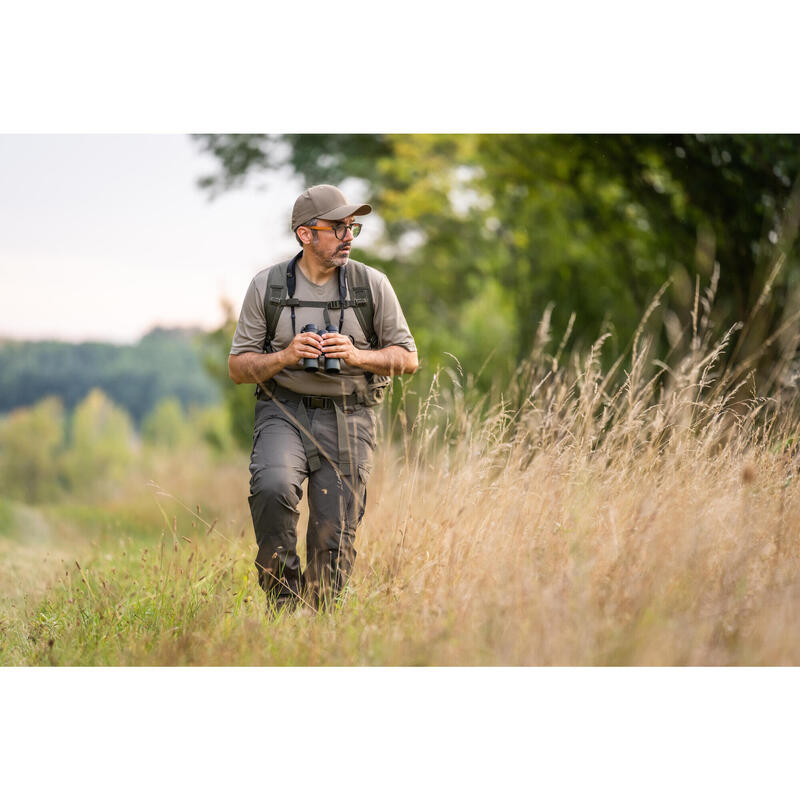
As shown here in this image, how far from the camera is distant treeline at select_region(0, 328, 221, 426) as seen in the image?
33.1 feet

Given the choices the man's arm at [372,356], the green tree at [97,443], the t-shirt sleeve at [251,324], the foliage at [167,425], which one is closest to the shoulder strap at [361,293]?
the man's arm at [372,356]

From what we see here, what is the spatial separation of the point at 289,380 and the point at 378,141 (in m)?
10.3

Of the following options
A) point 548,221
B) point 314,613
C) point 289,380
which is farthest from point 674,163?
point 314,613

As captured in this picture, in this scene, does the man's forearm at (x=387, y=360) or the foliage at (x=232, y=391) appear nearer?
the man's forearm at (x=387, y=360)

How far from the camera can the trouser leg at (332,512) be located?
143 inches

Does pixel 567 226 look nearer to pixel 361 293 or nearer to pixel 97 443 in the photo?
pixel 361 293

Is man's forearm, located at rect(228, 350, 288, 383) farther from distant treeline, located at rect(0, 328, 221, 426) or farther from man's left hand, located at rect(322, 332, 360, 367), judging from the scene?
distant treeline, located at rect(0, 328, 221, 426)

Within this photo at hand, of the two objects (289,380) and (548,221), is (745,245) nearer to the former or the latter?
(548,221)

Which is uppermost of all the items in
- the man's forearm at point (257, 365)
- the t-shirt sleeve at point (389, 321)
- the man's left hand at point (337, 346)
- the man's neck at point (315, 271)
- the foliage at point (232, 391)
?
the man's neck at point (315, 271)

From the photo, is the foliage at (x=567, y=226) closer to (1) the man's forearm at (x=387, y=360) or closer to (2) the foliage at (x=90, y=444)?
(1) the man's forearm at (x=387, y=360)

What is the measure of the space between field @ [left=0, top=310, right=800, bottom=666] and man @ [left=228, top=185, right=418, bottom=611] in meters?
0.18

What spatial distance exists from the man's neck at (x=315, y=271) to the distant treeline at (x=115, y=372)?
6.73 m

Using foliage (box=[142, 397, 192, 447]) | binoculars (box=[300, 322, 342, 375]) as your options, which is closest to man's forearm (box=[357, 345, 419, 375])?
binoculars (box=[300, 322, 342, 375])

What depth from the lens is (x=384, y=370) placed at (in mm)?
3625
